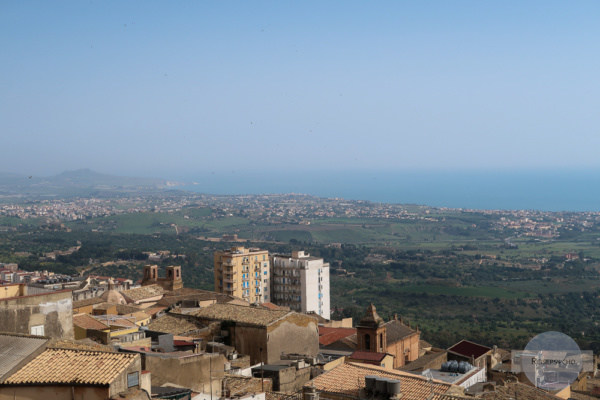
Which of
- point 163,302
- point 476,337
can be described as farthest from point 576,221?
point 163,302

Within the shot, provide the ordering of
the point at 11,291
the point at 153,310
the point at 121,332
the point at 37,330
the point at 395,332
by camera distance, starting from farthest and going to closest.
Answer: the point at 153,310, the point at 395,332, the point at 121,332, the point at 11,291, the point at 37,330

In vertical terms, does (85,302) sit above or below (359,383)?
below

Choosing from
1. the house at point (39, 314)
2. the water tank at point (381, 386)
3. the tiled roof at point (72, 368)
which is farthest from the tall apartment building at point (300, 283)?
the tiled roof at point (72, 368)

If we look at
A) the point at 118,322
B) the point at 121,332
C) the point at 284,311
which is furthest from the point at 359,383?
the point at 118,322

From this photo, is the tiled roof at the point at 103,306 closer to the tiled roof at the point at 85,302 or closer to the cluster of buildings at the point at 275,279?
the tiled roof at the point at 85,302

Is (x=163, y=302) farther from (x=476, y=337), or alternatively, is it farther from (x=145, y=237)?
(x=145, y=237)

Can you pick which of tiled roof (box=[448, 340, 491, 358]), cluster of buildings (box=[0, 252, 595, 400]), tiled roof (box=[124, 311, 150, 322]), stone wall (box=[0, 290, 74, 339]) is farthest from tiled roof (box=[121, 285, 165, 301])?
stone wall (box=[0, 290, 74, 339])

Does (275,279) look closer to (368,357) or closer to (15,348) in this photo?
(368,357)
